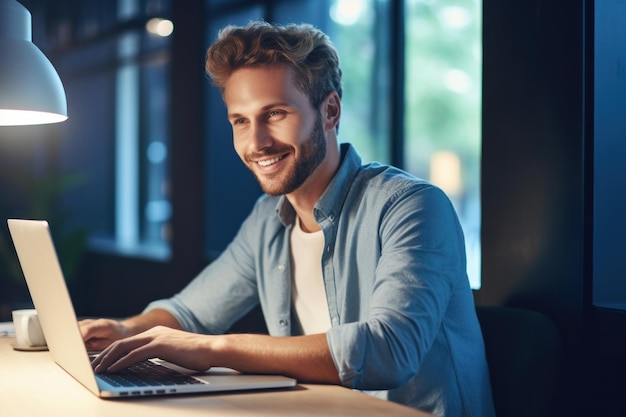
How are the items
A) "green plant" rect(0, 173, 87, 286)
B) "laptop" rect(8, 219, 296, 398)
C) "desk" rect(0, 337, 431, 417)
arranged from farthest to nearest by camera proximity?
1. "green plant" rect(0, 173, 87, 286)
2. "laptop" rect(8, 219, 296, 398)
3. "desk" rect(0, 337, 431, 417)

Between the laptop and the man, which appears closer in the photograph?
the laptop

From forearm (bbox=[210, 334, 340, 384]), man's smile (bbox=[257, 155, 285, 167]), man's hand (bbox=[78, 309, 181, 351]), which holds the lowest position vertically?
man's hand (bbox=[78, 309, 181, 351])

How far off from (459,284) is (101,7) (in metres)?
6.29

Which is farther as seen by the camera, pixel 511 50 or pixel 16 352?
pixel 511 50

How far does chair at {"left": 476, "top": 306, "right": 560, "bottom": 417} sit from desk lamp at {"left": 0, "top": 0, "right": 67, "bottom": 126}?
124 cm

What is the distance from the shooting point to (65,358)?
5.19 feet

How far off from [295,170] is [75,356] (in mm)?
811

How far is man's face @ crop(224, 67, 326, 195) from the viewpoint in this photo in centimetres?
203

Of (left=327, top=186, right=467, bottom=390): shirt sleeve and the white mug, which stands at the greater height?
(left=327, top=186, right=467, bottom=390): shirt sleeve

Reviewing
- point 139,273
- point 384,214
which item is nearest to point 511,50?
point 384,214

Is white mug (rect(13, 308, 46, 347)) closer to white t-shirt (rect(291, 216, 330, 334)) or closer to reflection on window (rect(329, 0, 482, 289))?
white t-shirt (rect(291, 216, 330, 334))

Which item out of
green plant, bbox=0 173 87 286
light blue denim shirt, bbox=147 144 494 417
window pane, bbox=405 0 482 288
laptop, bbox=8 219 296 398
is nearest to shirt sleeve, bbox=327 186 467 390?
light blue denim shirt, bbox=147 144 494 417

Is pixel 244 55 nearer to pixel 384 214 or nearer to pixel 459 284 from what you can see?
pixel 384 214

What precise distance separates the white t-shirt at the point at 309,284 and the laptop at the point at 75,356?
21.2 inches
